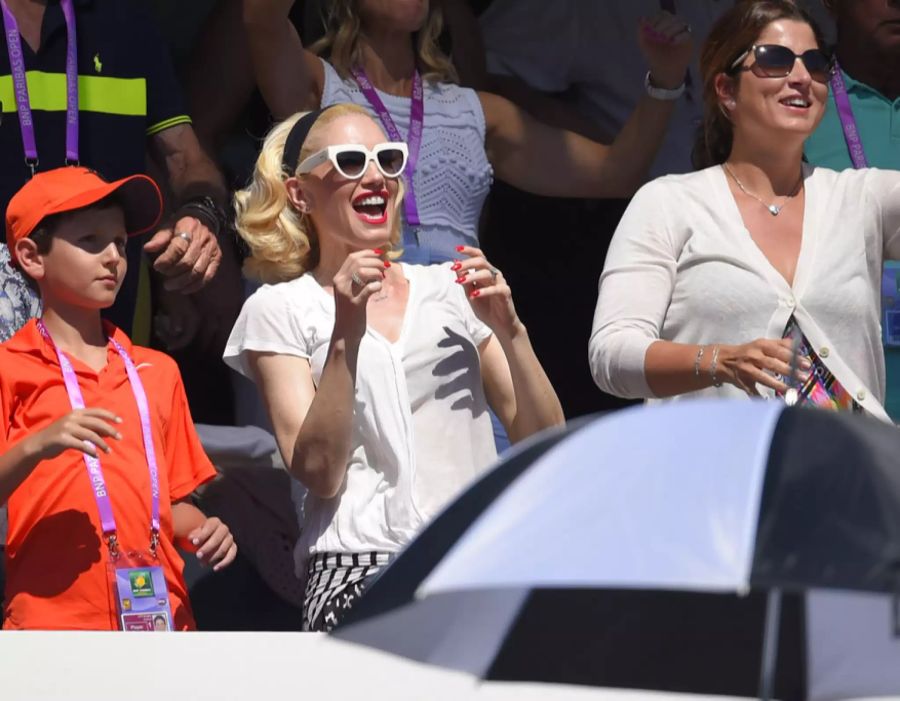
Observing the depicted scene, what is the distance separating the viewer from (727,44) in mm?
3898

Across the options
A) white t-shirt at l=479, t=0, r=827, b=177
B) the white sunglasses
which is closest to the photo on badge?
the white sunglasses

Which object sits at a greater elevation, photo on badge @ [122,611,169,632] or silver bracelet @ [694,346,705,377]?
silver bracelet @ [694,346,705,377]

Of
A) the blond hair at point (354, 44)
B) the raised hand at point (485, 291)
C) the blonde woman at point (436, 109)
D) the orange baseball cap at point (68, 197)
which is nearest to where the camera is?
the raised hand at point (485, 291)

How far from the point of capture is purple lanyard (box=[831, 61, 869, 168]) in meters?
4.24

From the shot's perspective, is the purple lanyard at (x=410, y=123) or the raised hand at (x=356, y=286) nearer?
the raised hand at (x=356, y=286)

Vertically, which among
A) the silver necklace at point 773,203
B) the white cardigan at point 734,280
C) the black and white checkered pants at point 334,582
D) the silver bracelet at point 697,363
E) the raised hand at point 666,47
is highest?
the raised hand at point 666,47

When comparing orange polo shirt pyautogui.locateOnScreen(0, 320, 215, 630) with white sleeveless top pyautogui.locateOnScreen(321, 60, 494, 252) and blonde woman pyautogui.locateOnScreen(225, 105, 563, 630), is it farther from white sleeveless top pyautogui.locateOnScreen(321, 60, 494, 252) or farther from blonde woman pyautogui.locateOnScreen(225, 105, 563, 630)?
white sleeveless top pyautogui.locateOnScreen(321, 60, 494, 252)

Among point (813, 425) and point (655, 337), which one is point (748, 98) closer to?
point (655, 337)

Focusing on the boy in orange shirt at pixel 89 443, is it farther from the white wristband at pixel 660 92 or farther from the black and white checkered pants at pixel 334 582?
the white wristband at pixel 660 92

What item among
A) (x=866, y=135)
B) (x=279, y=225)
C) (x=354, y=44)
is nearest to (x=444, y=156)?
(x=354, y=44)

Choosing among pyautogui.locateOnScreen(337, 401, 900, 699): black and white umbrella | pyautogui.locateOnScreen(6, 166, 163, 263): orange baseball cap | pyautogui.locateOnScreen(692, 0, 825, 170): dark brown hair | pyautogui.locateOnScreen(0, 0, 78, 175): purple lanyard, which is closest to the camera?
pyautogui.locateOnScreen(337, 401, 900, 699): black and white umbrella

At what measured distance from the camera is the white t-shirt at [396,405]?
3494mm

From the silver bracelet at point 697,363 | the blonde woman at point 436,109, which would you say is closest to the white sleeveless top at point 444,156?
the blonde woman at point 436,109

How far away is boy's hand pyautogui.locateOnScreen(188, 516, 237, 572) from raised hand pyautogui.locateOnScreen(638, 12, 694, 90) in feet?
5.85
